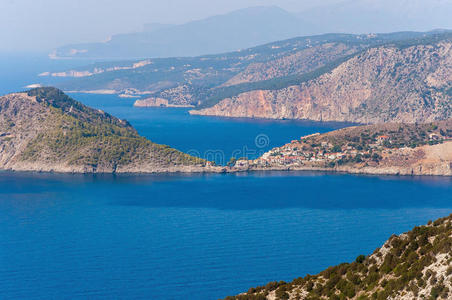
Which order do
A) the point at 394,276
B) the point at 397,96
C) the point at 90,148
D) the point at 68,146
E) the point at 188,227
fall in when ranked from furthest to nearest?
the point at 397,96 → the point at 68,146 → the point at 90,148 → the point at 188,227 → the point at 394,276

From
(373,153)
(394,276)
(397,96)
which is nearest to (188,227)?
(394,276)

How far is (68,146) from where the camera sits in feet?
Answer: 391

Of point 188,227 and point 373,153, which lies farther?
point 373,153

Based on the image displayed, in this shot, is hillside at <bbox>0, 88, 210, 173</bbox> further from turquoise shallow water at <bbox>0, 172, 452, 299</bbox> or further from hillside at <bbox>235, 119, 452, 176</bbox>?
hillside at <bbox>235, 119, 452, 176</bbox>

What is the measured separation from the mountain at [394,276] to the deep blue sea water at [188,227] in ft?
54.4

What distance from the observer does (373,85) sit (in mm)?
196125

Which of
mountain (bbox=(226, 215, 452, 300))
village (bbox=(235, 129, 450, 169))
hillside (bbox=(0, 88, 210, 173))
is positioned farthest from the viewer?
village (bbox=(235, 129, 450, 169))

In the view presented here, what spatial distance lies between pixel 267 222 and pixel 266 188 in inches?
881

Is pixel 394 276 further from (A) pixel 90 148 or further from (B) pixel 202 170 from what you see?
(A) pixel 90 148

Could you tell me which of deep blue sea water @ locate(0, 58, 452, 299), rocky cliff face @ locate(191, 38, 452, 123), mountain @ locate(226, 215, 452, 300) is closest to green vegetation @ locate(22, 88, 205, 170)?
deep blue sea water @ locate(0, 58, 452, 299)

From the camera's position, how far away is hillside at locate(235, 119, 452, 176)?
11419 cm

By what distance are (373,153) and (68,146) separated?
2095 inches

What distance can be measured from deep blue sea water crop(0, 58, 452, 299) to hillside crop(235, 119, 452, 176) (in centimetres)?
463

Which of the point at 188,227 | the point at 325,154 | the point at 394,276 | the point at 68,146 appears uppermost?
the point at 68,146
